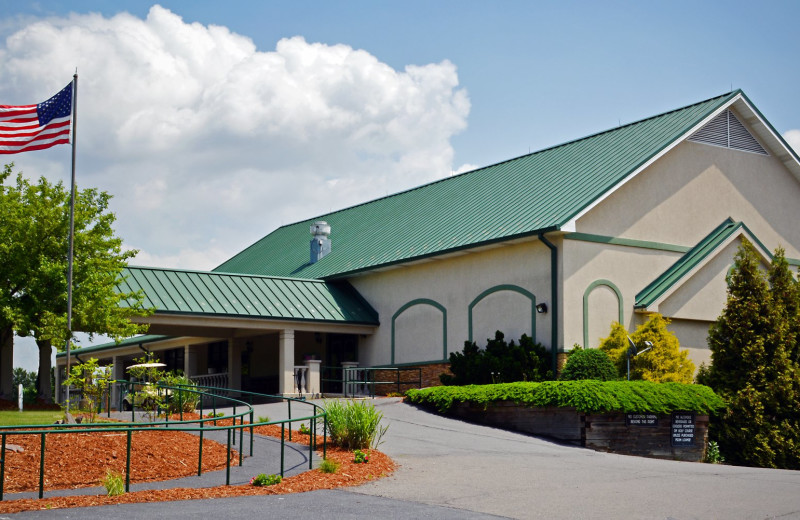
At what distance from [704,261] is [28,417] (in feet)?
59.4

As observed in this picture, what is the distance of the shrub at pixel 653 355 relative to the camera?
23.4 meters

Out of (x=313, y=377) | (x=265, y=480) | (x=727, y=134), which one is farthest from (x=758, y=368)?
(x=265, y=480)

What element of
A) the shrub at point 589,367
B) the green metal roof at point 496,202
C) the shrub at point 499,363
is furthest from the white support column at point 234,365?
the shrub at point 589,367

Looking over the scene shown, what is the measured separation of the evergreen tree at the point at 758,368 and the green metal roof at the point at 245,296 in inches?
467

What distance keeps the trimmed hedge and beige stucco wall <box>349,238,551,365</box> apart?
10.8 feet

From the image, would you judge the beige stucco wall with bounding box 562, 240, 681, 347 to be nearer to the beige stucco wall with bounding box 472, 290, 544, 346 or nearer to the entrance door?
the beige stucco wall with bounding box 472, 290, 544, 346

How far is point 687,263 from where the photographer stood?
26797 mm

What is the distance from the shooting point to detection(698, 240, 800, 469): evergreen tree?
2214cm

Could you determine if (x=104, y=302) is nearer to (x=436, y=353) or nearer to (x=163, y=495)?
(x=436, y=353)

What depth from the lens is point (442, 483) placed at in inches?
557

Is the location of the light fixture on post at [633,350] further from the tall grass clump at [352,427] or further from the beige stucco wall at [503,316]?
the tall grass clump at [352,427]

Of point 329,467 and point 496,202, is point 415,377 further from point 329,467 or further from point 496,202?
point 329,467

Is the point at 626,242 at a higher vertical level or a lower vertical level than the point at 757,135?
lower

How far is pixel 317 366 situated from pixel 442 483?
1554 centimetres
